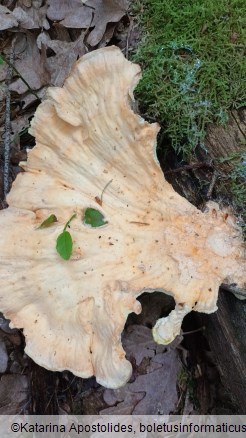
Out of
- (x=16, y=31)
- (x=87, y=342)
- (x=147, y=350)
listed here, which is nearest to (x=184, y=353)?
(x=147, y=350)

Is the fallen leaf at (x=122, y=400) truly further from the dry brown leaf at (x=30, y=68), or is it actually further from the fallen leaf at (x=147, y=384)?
the dry brown leaf at (x=30, y=68)

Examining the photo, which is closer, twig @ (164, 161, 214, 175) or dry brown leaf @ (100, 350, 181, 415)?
twig @ (164, 161, 214, 175)

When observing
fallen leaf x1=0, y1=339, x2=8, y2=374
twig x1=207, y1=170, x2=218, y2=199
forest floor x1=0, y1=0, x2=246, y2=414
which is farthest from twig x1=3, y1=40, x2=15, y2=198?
twig x1=207, y1=170, x2=218, y2=199

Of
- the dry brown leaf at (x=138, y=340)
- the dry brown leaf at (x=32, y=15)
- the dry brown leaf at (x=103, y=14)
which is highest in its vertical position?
the dry brown leaf at (x=32, y=15)

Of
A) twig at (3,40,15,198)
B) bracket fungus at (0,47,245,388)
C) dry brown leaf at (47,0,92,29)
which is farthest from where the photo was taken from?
dry brown leaf at (47,0,92,29)

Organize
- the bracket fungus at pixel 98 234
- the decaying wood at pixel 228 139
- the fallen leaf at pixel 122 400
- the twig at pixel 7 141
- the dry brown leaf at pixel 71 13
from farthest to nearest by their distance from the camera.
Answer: the dry brown leaf at pixel 71 13 < the fallen leaf at pixel 122 400 < the twig at pixel 7 141 < the decaying wood at pixel 228 139 < the bracket fungus at pixel 98 234

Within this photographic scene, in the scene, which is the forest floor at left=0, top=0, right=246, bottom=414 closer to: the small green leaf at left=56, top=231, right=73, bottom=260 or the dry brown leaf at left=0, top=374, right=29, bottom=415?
the dry brown leaf at left=0, top=374, right=29, bottom=415

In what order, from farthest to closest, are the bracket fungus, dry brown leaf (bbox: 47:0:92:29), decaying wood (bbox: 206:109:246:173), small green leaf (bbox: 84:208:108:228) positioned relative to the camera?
dry brown leaf (bbox: 47:0:92:29), decaying wood (bbox: 206:109:246:173), small green leaf (bbox: 84:208:108:228), the bracket fungus

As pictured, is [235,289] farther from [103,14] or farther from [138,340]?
[103,14]

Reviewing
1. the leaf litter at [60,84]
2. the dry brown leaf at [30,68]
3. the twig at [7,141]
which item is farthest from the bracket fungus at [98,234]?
the dry brown leaf at [30,68]
